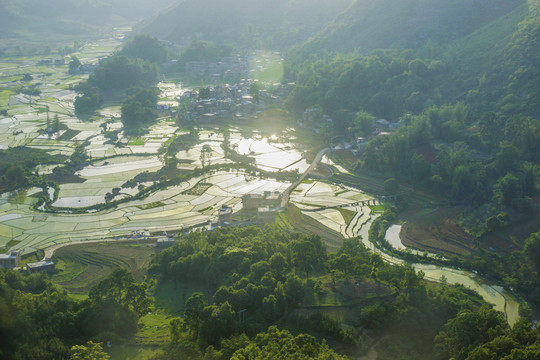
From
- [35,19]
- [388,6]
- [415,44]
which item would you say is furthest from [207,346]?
[35,19]

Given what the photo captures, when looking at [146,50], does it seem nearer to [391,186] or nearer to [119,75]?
[119,75]

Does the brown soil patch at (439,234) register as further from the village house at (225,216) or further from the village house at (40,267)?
the village house at (40,267)

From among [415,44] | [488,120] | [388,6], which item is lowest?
[488,120]

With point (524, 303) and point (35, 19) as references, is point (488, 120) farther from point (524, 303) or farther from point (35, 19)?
point (35, 19)

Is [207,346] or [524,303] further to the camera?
[524,303]

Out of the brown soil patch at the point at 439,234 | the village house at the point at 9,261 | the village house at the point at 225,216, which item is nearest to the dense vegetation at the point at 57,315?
the village house at the point at 9,261

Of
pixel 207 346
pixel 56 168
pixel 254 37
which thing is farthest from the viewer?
pixel 254 37
